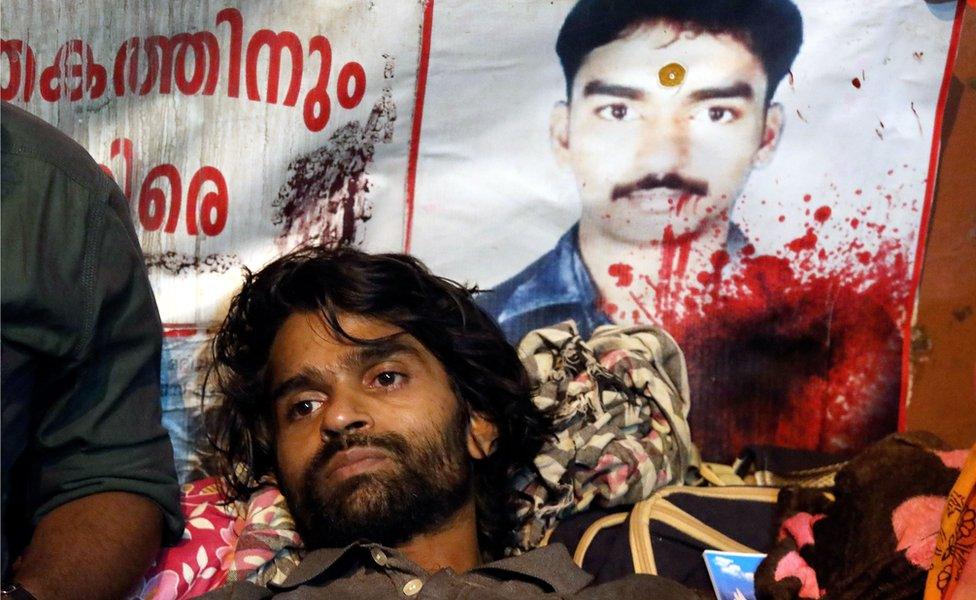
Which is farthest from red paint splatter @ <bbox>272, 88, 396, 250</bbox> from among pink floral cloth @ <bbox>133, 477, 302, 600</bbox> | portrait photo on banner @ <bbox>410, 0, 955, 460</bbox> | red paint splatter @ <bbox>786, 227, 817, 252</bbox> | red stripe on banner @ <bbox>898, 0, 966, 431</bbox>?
red stripe on banner @ <bbox>898, 0, 966, 431</bbox>

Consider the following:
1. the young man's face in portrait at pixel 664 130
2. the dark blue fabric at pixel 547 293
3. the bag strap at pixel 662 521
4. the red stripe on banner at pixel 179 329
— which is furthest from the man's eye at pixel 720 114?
the red stripe on banner at pixel 179 329

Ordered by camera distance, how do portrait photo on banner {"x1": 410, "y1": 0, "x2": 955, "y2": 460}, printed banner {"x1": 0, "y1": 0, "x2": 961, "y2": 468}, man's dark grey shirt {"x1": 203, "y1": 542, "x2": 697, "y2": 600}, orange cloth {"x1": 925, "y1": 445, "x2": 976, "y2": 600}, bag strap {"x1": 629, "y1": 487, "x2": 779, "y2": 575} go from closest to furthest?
orange cloth {"x1": 925, "y1": 445, "x2": 976, "y2": 600} < man's dark grey shirt {"x1": 203, "y1": 542, "x2": 697, "y2": 600} < bag strap {"x1": 629, "y1": 487, "x2": 779, "y2": 575} < printed banner {"x1": 0, "y1": 0, "x2": 961, "y2": 468} < portrait photo on banner {"x1": 410, "y1": 0, "x2": 955, "y2": 460}

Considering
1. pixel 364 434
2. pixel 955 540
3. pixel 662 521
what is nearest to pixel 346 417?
pixel 364 434

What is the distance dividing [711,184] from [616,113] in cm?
27

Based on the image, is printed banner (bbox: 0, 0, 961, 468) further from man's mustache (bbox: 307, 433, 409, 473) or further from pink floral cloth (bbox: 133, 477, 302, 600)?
man's mustache (bbox: 307, 433, 409, 473)

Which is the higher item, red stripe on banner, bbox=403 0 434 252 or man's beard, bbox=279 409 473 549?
red stripe on banner, bbox=403 0 434 252

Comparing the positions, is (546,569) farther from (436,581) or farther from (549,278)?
(549,278)

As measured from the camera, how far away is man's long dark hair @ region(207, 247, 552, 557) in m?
2.14

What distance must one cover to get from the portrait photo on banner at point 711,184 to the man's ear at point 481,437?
38 cm

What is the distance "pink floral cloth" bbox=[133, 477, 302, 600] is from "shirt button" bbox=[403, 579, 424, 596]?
24 centimetres

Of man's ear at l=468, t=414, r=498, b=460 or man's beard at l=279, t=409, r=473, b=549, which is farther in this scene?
man's ear at l=468, t=414, r=498, b=460

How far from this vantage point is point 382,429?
78.7 inches

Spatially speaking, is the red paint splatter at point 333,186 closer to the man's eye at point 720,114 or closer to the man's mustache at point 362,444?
the man's mustache at point 362,444

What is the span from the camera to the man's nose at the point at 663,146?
8.29 ft
